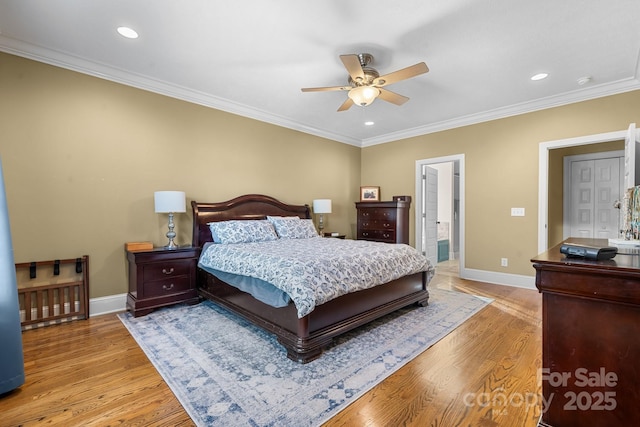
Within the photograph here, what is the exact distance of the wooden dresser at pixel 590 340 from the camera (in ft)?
4.02

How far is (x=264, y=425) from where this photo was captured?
5.05ft

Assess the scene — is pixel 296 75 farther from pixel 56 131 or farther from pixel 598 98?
pixel 598 98

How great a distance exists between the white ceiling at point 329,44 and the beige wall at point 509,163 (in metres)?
0.25

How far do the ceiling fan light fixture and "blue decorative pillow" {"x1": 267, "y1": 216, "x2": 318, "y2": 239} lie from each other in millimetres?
2021

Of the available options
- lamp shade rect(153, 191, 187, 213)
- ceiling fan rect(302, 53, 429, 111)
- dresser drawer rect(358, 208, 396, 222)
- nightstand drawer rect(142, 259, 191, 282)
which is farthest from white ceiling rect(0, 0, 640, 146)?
nightstand drawer rect(142, 259, 191, 282)

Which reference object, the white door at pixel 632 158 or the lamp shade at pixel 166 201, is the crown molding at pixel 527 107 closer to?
the white door at pixel 632 158

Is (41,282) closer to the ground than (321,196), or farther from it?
closer to the ground

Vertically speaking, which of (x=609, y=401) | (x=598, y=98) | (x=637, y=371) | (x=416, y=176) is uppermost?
(x=598, y=98)

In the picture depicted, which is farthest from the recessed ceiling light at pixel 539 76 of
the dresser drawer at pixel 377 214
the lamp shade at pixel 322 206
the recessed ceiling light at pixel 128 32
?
the recessed ceiling light at pixel 128 32

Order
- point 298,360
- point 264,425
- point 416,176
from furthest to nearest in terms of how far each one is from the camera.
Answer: point 416,176 → point 298,360 → point 264,425

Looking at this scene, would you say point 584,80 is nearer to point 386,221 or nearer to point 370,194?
point 386,221

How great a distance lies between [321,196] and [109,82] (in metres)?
3.56

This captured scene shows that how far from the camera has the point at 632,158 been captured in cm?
282

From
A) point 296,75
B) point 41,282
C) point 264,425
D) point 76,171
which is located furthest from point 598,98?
point 41,282
